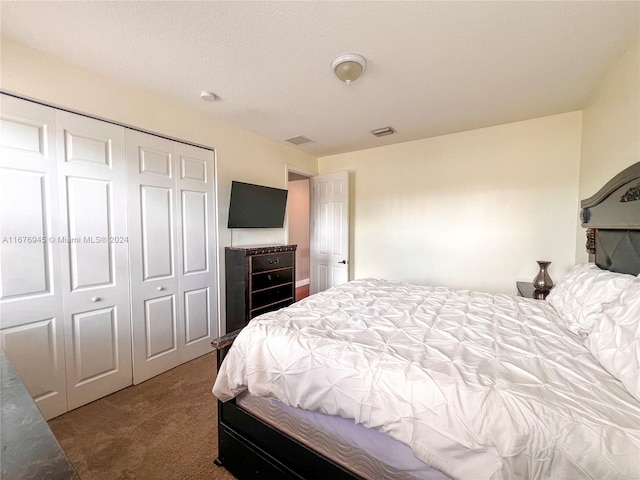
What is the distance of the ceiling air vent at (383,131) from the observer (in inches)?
117

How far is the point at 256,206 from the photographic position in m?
3.08

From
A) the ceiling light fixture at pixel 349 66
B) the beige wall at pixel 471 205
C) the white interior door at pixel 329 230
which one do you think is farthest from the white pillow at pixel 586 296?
the white interior door at pixel 329 230

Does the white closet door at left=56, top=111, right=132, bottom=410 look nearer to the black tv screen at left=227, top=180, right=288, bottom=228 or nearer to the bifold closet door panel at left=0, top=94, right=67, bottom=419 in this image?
the bifold closet door panel at left=0, top=94, right=67, bottom=419

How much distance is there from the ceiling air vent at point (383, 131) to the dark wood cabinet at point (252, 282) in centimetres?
174

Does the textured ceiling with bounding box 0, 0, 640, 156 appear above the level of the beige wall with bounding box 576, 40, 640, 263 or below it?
above

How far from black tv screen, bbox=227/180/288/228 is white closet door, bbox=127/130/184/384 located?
0.62 metres

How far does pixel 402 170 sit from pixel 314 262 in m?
1.88

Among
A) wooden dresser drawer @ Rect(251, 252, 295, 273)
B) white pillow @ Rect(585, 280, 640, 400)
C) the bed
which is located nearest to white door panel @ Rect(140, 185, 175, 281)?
wooden dresser drawer @ Rect(251, 252, 295, 273)

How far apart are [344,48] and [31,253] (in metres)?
2.42

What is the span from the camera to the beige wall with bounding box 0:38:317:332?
5.41 feet

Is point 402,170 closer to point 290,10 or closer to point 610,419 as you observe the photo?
point 290,10

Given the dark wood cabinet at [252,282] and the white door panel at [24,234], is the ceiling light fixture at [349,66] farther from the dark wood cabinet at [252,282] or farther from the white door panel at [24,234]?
the white door panel at [24,234]

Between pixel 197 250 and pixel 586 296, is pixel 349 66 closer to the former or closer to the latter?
pixel 586 296

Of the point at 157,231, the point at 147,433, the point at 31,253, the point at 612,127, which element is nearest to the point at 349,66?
the point at 612,127
